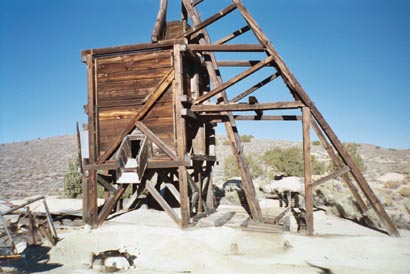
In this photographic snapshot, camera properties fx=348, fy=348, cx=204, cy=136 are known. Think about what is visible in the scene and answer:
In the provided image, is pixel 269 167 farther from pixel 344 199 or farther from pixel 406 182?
pixel 344 199

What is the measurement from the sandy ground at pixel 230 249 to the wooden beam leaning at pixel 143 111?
7.43 ft

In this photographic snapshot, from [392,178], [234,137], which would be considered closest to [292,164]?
[392,178]

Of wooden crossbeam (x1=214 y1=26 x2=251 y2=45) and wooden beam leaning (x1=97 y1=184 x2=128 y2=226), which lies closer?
wooden beam leaning (x1=97 y1=184 x2=128 y2=226)

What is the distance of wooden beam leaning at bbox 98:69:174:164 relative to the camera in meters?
10.5

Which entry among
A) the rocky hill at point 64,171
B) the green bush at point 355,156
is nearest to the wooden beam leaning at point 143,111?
the rocky hill at point 64,171

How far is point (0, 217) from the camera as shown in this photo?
7953mm

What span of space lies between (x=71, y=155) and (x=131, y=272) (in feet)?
129

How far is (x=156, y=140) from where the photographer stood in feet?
34.2

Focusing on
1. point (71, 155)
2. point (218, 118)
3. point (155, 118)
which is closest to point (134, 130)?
point (155, 118)

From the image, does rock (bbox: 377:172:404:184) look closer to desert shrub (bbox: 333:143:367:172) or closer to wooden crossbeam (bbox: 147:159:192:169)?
desert shrub (bbox: 333:143:367:172)

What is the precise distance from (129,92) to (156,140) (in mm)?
1801

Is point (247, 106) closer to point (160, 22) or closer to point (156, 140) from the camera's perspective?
point (156, 140)

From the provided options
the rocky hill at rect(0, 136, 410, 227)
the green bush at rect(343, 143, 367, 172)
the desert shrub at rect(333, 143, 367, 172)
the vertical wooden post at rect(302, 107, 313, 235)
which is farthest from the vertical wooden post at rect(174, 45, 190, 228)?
the green bush at rect(343, 143, 367, 172)

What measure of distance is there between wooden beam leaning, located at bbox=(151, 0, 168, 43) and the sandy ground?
5.78 m
